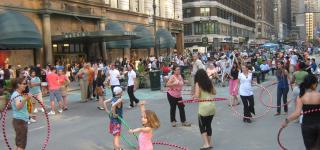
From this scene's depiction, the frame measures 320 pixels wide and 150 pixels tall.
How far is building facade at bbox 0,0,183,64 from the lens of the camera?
3061 cm

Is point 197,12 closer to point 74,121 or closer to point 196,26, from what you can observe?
point 196,26

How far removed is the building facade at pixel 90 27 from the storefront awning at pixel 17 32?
2.51 ft

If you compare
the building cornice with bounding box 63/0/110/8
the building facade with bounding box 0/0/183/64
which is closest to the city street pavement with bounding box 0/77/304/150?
the building facade with bounding box 0/0/183/64

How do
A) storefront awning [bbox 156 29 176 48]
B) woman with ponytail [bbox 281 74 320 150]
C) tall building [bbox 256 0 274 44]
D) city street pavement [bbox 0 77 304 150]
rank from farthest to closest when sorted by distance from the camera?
tall building [bbox 256 0 274 44]
storefront awning [bbox 156 29 176 48]
city street pavement [bbox 0 77 304 150]
woman with ponytail [bbox 281 74 320 150]

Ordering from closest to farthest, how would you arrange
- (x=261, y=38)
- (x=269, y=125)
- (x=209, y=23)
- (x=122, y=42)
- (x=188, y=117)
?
(x=269, y=125) < (x=188, y=117) < (x=122, y=42) < (x=209, y=23) < (x=261, y=38)

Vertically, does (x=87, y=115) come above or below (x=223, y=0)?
below

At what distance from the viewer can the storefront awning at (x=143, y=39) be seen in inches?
1784

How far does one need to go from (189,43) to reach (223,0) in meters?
14.3

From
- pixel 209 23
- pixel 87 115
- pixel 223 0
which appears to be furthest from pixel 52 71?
pixel 223 0

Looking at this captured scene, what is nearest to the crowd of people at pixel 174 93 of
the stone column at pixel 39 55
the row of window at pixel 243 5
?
the stone column at pixel 39 55

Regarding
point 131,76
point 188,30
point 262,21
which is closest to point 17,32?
point 131,76

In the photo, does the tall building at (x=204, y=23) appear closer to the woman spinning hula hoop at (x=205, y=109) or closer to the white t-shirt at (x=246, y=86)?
the white t-shirt at (x=246, y=86)

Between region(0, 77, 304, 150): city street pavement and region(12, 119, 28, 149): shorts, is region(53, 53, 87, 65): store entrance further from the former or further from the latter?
region(12, 119, 28, 149): shorts

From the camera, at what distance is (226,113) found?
15.5 m
